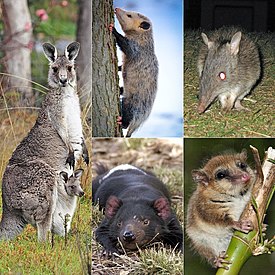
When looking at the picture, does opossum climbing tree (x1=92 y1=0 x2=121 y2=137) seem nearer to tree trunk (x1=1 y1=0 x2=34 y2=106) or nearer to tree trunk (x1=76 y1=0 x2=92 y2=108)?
tree trunk (x1=76 y1=0 x2=92 y2=108)

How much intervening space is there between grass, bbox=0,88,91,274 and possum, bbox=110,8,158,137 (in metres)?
0.39

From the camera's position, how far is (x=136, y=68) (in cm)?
752

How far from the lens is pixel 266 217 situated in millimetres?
7523

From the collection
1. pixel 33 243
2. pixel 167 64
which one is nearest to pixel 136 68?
pixel 167 64

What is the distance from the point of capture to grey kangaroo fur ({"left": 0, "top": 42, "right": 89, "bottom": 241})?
7410mm

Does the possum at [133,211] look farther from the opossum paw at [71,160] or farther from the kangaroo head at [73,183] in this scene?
the opossum paw at [71,160]

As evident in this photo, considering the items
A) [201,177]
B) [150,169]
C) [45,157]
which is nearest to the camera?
[45,157]

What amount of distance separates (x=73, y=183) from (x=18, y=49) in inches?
46.0

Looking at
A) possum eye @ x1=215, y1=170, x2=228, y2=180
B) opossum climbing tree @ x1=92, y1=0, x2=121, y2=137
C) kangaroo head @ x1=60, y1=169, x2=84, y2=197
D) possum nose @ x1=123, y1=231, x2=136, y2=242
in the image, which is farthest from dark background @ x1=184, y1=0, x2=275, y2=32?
possum nose @ x1=123, y1=231, x2=136, y2=242

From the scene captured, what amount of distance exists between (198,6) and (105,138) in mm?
1316

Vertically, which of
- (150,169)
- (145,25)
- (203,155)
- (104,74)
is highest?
(145,25)

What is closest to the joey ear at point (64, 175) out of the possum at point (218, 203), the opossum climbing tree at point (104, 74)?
the opossum climbing tree at point (104, 74)

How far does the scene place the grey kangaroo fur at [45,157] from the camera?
7.41 meters

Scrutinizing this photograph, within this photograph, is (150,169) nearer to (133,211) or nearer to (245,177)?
(133,211)
